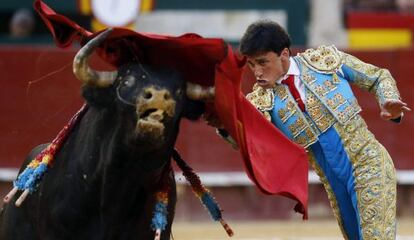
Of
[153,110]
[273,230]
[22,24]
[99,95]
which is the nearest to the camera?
[153,110]

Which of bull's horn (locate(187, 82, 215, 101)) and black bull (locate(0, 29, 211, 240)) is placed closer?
black bull (locate(0, 29, 211, 240))

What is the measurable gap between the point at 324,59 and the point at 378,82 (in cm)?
22

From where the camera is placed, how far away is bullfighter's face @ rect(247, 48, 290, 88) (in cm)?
421

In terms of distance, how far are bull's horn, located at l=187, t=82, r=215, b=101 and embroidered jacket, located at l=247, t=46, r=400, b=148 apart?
2.60 feet

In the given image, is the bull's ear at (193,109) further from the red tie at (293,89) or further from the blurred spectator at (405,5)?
the blurred spectator at (405,5)

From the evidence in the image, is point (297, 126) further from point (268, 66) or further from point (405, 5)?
point (405, 5)

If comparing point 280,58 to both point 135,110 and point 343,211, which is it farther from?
point 135,110

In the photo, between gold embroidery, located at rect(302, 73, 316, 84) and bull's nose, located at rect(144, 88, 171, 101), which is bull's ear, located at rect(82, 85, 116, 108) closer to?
bull's nose, located at rect(144, 88, 171, 101)

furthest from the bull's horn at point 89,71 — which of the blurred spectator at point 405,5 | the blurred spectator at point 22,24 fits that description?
the blurred spectator at point 405,5

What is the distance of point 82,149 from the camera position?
3.83 m

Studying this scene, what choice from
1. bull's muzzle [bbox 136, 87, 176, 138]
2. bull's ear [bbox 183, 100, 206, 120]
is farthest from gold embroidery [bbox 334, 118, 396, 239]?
bull's muzzle [bbox 136, 87, 176, 138]

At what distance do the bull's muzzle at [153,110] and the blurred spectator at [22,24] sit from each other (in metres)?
8.18

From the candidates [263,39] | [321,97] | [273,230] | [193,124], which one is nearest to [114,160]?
[263,39]

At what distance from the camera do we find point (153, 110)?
135 inches
